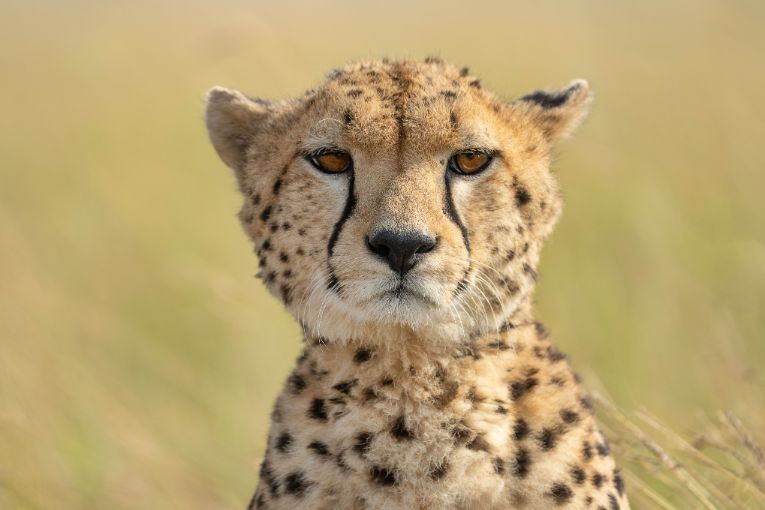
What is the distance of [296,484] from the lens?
8.07 ft

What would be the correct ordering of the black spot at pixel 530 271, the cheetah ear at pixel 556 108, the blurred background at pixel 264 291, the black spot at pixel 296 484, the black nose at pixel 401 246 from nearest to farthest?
the black nose at pixel 401 246
the black spot at pixel 296 484
the black spot at pixel 530 271
the cheetah ear at pixel 556 108
the blurred background at pixel 264 291

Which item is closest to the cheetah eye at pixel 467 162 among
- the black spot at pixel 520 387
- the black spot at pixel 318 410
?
the black spot at pixel 520 387

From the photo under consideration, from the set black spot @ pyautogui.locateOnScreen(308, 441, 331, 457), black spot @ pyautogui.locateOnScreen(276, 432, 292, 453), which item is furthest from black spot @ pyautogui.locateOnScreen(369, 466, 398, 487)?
black spot @ pyautogui.locateOnScreen(276, 432, 292, 453)

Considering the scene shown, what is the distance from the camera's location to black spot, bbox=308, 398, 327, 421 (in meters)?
2.51

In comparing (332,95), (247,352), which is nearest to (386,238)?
(332,95)

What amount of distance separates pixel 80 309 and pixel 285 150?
9.29 feet

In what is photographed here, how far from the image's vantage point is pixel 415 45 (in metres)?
9.77

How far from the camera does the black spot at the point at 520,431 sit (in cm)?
244

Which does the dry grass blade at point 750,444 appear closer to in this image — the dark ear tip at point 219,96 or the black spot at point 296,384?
the black spot at point 296,384

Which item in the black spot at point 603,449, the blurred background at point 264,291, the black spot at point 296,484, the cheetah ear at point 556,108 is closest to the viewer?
the black spot at point 296,484

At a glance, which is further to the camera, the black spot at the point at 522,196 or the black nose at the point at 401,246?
→ the black spot at the point at 522,196

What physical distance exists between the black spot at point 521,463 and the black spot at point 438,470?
13 centimetres

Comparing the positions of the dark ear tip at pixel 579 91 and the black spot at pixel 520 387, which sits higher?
the dark ear tip at pixel 579 91

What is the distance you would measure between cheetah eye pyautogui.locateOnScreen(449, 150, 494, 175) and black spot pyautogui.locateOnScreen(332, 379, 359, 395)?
0.48 m
